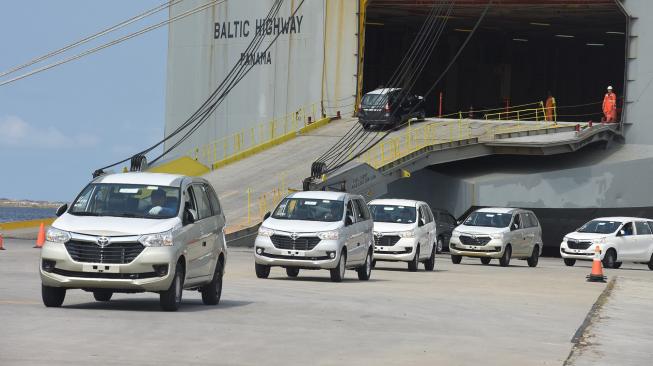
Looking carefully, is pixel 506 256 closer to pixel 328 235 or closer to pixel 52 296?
pixel 328 235

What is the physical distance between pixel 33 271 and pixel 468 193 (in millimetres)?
28852

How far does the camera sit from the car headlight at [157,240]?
1652cm

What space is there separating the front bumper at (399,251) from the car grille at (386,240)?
0.07 m

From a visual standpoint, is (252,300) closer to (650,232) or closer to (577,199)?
(650,232)

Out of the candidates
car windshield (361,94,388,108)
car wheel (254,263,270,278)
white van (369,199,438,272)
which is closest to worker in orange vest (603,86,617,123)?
car windshield (361,94,388,108)

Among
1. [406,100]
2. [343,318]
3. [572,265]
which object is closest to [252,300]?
[343,318]

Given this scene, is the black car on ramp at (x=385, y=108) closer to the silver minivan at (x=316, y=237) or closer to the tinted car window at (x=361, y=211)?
the tinted car window at (x=361, y=211)

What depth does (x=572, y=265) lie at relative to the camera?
42438mm

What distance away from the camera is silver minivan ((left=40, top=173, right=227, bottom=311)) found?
16.4m

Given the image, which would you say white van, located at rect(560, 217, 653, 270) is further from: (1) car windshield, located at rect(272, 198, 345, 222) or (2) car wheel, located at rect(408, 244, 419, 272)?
(1) car windshield, located at rect(272, 198, 345, 222)

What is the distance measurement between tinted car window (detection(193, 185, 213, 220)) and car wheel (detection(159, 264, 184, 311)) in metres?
1.45

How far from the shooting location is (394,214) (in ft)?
109

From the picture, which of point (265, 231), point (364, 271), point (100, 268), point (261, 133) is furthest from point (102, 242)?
point (261, 133)

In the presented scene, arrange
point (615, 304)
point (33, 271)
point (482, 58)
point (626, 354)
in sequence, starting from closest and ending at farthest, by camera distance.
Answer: point (626, 354) < point (615, 304) < point (33, 271) < point (482, 58)
